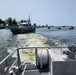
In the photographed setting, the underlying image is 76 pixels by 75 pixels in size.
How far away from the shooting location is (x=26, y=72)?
16.1 ft

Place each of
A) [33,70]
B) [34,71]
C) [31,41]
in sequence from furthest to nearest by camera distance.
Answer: [31,41], [33,70], [34,71]

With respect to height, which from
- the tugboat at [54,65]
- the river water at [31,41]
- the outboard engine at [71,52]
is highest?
the outboard engine at [71,52]

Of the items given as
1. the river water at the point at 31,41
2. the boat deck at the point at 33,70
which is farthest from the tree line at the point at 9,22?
the boat deck at the point at 33,70

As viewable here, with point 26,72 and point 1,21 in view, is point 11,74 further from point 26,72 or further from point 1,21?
point 1,21

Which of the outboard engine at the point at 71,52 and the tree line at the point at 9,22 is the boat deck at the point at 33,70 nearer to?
the outboard engine at the point at 71,52

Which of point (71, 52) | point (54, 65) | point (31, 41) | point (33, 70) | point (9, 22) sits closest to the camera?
point (54, 65)

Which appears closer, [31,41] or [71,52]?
[71,52]

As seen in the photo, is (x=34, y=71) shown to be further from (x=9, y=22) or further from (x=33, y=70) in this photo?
(x=9, y=22)

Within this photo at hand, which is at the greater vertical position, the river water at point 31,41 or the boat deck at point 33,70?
the boat deck at point 33,70

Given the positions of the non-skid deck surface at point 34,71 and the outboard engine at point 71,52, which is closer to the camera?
the outboard engine at point 71,52

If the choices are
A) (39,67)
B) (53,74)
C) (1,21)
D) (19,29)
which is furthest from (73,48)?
(1,21)

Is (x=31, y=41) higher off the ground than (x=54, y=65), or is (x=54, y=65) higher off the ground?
(x=54, y=65)

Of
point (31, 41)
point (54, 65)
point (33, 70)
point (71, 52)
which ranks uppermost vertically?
point (71, 52)

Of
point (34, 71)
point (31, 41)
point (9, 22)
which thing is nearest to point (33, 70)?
point (34, 71)
